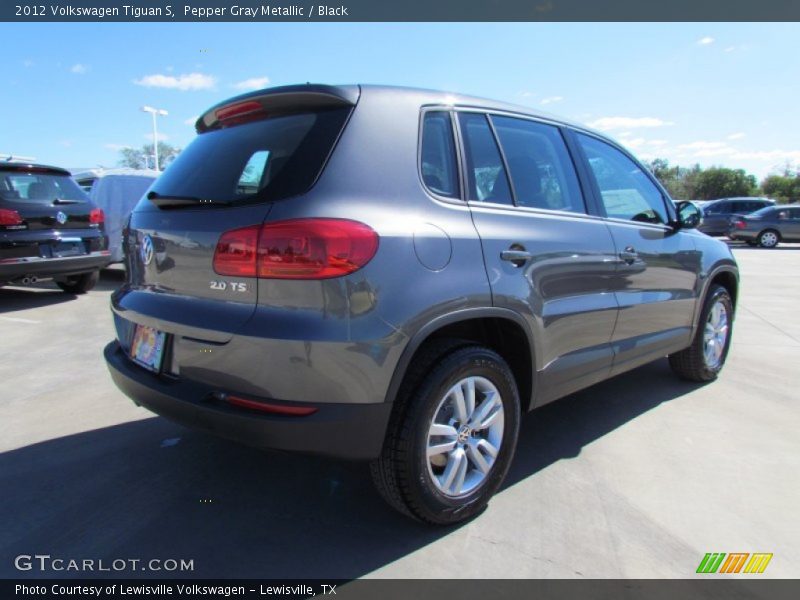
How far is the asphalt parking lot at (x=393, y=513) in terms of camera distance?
7.42 ft

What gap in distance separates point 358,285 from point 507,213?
3.18 ft

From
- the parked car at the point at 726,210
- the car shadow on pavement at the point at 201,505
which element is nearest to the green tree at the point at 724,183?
the parked car at the point at 726,210

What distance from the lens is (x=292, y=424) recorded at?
1982mm

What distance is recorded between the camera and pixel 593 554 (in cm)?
232

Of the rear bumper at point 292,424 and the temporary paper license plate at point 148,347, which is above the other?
the temporary paper license plate at point 148,347

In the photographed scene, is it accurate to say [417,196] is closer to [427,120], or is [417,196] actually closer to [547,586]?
[427,120]

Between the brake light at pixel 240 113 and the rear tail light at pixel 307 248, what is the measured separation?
73 centimetres

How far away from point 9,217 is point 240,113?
535 centimetres

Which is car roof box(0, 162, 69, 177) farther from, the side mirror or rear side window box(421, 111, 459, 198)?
the side mirror

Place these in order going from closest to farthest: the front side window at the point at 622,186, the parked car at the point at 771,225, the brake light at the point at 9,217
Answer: the front side window at the point at 622,186, the brake light at the point at 9,217, the parked car at the point at 771,225

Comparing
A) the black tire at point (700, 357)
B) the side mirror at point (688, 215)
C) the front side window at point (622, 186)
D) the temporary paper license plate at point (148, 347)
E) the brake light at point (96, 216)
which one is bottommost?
the black tire at point (700, 357)

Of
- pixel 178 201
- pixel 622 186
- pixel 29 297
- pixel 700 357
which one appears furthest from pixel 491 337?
pixel 29 297

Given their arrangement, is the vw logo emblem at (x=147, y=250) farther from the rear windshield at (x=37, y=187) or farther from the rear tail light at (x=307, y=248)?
the rear windshield at (x=37, y=187)

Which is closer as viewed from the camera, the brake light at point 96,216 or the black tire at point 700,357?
the black tire at point 700,357
